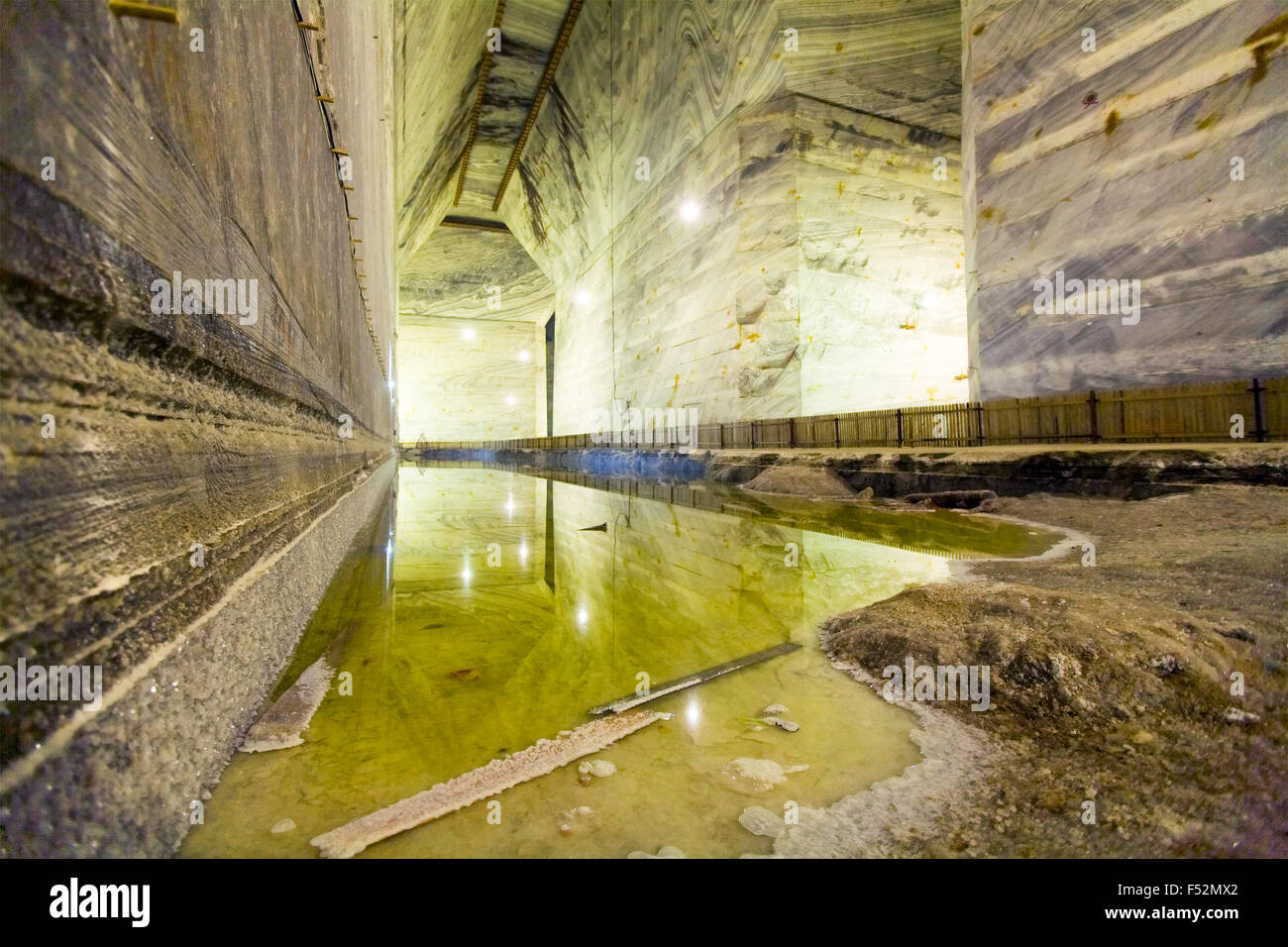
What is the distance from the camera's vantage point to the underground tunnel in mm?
845

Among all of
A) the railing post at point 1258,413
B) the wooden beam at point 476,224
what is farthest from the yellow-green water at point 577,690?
the wooden beam at point 476,224

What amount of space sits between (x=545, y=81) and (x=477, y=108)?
229 centimetres

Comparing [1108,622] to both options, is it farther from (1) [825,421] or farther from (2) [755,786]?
(1) [825,421]

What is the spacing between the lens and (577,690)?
178 centimetres

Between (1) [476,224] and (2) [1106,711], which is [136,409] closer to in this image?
(2) [1106,711]

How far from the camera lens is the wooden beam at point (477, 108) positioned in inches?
572

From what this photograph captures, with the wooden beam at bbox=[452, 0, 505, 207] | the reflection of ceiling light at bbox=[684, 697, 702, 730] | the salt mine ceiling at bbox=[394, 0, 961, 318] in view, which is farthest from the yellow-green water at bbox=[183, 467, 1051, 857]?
the wooden beam at bbox=[452, 0, 505, 207]

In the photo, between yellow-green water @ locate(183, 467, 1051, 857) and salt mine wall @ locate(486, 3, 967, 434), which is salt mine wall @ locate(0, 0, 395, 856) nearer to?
yellow-green water @ locate(183, 467, 1051, 857)

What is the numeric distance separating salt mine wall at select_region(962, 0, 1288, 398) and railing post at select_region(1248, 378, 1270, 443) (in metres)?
0.94

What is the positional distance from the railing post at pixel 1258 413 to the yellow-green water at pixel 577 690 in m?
2.73

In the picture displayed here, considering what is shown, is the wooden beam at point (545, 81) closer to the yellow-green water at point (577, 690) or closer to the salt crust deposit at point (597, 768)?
the yellow-green water at point (577, 690)

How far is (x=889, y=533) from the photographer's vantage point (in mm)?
4480

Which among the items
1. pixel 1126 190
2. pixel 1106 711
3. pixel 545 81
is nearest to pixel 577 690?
pixel 1106 711
